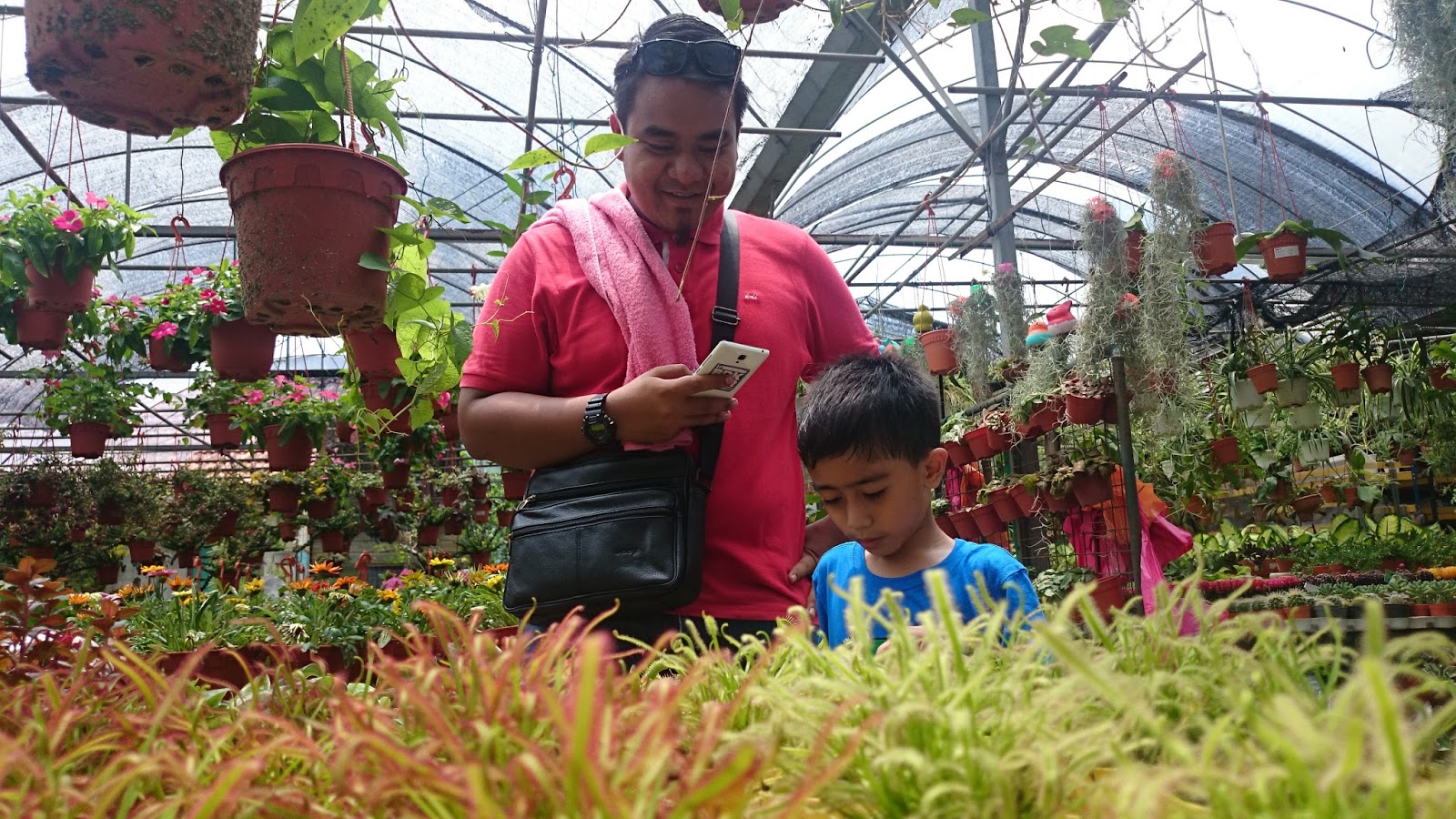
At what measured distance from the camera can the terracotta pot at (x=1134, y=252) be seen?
4469 mm

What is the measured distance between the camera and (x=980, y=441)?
16.7 feet

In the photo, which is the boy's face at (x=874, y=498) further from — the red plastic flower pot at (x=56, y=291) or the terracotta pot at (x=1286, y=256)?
the terracotta pot at (x=1286, y=256)

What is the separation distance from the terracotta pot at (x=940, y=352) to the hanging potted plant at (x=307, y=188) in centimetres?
452

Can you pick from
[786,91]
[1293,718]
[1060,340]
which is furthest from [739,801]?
[786,91]

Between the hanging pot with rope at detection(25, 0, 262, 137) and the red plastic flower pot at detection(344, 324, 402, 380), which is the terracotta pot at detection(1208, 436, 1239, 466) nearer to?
the red plastic flower pot at detection(344, 324, 402, 380)

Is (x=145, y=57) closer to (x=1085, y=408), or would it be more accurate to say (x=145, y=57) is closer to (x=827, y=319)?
(x=827, y=319)

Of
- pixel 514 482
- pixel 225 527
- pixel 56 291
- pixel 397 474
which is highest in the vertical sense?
pixel 56 291

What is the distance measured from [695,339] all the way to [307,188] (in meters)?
0.73

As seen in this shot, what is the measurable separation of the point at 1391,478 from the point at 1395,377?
1.82 m

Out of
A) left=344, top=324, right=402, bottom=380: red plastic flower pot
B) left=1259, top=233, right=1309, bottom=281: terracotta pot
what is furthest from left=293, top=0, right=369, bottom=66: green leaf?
left=1259, top=233, right=1309, bottom=281: terracotta pot

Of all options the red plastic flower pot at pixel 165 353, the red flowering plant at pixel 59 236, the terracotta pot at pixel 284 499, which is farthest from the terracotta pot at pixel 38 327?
the terracotta pot at pixel 284 499

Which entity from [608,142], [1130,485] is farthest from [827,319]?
[1130,485]

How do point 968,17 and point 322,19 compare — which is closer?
point 968,17

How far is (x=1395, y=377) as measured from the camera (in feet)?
20.6
